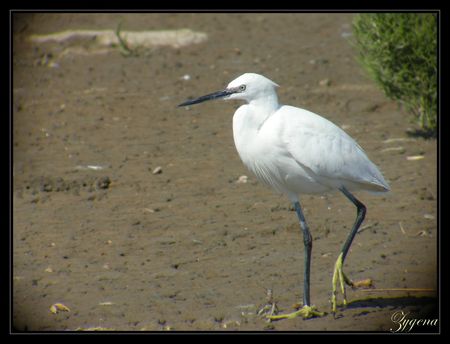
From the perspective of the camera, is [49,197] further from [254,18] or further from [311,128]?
[254,18]

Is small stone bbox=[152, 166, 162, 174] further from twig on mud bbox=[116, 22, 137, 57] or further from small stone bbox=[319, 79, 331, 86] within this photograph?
twig on mud bbox=[116, 22, 137, 57]

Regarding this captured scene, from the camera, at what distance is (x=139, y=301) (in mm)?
5805

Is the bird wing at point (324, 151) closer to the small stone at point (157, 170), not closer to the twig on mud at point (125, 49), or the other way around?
the small stone at point (157, 170)

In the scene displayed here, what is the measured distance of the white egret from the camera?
212 inches

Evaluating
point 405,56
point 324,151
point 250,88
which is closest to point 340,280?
point 324,151

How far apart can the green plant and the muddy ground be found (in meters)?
0.50

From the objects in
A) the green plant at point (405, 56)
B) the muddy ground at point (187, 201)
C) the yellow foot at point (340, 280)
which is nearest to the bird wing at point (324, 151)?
the yellow foot at point (340, 280)

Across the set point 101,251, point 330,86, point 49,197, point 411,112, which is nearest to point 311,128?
point 101,251

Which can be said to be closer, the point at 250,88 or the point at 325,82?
the point at 250,88

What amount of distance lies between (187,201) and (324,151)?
265 cm

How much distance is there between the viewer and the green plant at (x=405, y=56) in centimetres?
869

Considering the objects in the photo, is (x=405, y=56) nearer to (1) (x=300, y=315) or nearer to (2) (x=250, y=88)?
(2) (x=250, y=88)

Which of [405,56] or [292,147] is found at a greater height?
[292,147]

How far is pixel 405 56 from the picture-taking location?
8.91 m
